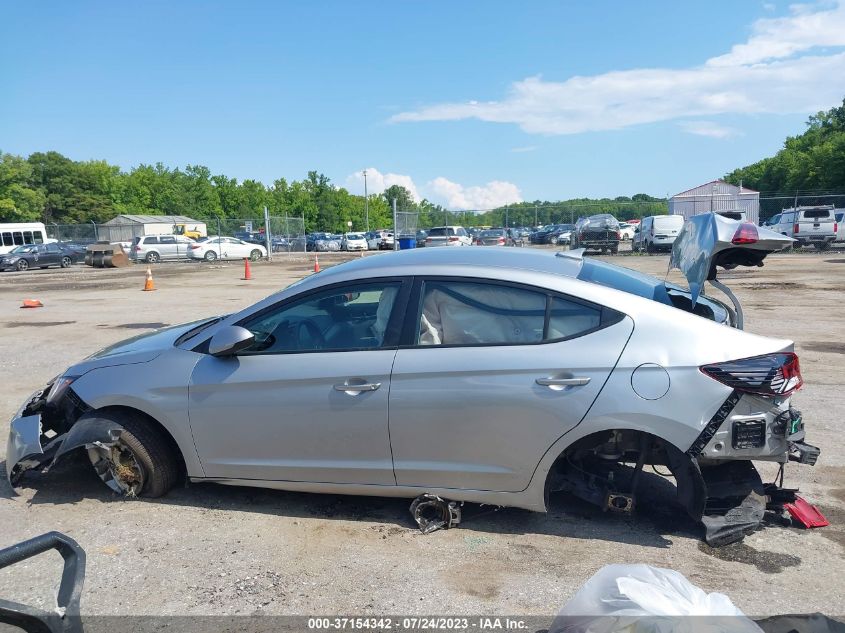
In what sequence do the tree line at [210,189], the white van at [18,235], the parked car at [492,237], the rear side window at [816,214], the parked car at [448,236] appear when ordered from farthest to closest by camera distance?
the tree line at [210,189] < the white van at [18,235] < the parked car at [492,237] < the parked car at [448,236] < the rear side window at [816,214]

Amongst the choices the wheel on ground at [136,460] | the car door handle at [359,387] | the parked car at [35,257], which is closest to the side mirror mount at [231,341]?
the car door handle at [359,387]

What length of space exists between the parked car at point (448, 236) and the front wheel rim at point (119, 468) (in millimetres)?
29090

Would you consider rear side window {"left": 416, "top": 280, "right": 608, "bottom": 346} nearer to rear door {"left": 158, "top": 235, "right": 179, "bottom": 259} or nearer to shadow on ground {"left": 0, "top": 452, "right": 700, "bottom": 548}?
shadow on ground {"left": 0, "top": 452, "right": 700, "bottom": 548}

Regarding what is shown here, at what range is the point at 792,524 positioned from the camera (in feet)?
12.3

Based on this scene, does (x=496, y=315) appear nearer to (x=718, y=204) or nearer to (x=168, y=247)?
Answer: (x=718, y=204)

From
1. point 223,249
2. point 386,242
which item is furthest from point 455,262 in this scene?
point 386,242

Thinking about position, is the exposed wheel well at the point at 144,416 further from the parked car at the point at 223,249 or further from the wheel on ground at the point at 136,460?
the parked car at the point at 223,249

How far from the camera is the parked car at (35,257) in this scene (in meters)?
34.4

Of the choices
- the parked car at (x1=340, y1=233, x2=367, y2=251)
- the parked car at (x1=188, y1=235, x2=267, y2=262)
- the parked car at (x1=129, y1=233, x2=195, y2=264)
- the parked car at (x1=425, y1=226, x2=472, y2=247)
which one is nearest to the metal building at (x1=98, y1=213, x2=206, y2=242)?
the parked car at (x1=129, y1=233, x2=195, y2=264)

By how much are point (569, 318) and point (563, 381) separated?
38cm

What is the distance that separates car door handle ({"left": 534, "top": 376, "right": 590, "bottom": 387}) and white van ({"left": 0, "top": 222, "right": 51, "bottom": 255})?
148 feet

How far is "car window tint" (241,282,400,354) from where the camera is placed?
3.91 m

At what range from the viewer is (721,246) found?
154 inches

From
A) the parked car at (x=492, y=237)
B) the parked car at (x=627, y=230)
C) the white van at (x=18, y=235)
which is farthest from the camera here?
the parked car at (x=627, y=230)
